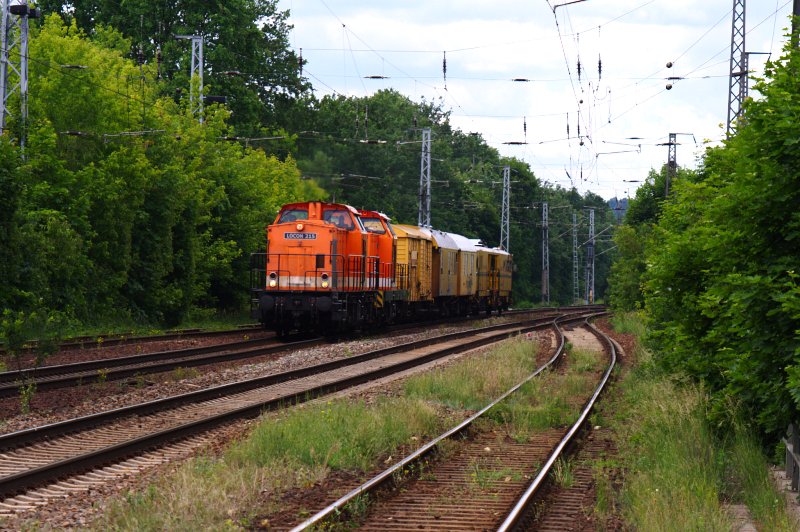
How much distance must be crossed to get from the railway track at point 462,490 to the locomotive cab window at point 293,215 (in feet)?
51.0

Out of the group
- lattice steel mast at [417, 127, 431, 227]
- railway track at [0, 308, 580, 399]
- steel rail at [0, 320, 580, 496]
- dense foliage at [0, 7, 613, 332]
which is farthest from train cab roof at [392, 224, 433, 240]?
steel rail at [0, 320, 580, 496]

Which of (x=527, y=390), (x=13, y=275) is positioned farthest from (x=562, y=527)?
(x=13, y=275)

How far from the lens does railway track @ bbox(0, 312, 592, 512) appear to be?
9.47 meters

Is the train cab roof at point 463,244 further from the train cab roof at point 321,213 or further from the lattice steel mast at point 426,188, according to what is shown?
the train cab roof at point 321,213

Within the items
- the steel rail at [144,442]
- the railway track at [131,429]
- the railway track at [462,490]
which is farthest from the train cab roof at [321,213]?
the railway track at [462,490]

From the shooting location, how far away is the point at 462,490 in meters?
9.86

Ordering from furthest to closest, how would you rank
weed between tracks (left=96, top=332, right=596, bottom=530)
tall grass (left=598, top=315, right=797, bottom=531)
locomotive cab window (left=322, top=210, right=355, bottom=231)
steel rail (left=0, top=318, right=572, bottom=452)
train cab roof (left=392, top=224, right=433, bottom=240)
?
1. train cab roof (left=392, top=224, right=433, bottom=240)
2. locomotive cab window (left=322, top=210, right=355, bottom=231)
3. steel rail (left=0, top=318, right=572, bottom=452)
4. weed between tracks (left=96, top=332, right=596, bottom=530)
5. tall grass (left=598, top=315, right=797, bottom=531)

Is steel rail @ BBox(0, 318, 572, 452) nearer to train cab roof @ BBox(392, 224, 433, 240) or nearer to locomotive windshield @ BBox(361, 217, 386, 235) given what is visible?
locomotive windshield @ BBox(361, 217, 386, 235)

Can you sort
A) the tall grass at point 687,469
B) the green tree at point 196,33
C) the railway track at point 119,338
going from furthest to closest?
the green tree at point 196,33 < the railway track at point 119,338 < the tall grass at point 687,469

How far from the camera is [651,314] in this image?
830 inches

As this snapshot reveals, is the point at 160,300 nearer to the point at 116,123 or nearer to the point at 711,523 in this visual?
the point at 116,123

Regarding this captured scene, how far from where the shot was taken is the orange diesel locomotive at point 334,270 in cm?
2667

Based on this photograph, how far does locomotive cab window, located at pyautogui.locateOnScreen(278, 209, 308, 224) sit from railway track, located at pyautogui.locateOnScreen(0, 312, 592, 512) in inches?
312

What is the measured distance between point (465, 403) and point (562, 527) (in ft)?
26.1
